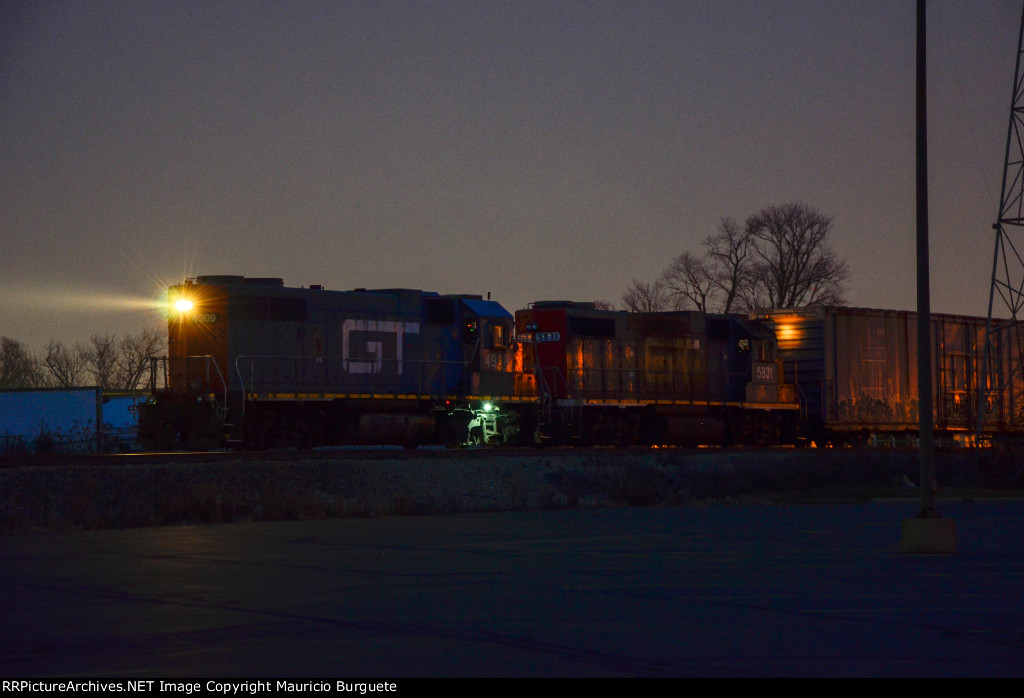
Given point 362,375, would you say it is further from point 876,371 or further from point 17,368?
point 17,368

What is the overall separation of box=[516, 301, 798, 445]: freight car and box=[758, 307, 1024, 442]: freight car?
91 cm

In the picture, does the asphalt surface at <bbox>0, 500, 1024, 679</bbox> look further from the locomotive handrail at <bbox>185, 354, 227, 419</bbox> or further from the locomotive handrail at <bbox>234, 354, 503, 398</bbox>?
the locomotive handrail at <bbox>234, 354, 503, 398</bbox>

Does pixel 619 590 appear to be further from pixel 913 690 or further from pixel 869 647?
pixel 913 690

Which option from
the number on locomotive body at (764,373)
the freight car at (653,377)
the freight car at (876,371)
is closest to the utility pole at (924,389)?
the freight car at (653,377)

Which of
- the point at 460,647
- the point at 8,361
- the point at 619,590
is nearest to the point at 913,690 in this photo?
the point at 460,647

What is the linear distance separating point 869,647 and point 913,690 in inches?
53.5

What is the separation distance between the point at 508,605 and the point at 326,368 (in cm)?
2121

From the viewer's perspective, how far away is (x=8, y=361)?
102625 millimetres

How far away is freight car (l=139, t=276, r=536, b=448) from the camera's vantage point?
29.2 meters

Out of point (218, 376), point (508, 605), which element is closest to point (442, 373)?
point (218, 376)

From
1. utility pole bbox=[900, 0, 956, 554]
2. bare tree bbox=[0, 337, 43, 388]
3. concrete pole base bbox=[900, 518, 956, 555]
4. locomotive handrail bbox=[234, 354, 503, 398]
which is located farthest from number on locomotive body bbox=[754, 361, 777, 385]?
bare tree bbox=[0, 337, 43, 388]

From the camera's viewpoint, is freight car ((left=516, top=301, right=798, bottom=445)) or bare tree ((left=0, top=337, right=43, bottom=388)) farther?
bare tree ((left=0, top=337, right=43, bottom=388))

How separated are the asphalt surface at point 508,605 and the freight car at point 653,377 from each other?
17326 mm

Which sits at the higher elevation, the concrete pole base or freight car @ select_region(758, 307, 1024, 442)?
freight car @ select_region(758, 307, 1024, 442)
